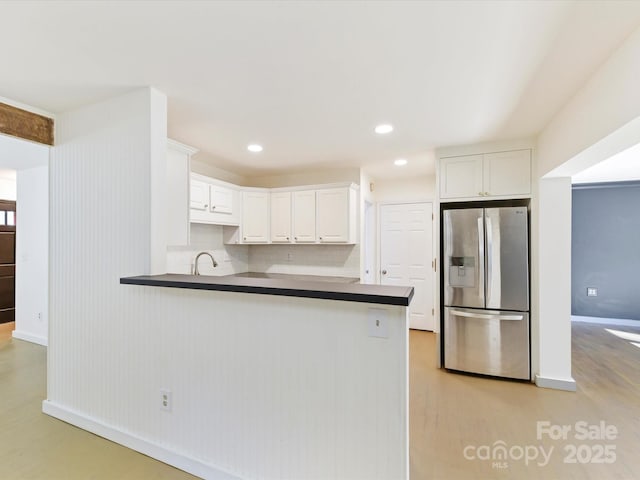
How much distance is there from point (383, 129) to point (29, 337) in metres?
5.48

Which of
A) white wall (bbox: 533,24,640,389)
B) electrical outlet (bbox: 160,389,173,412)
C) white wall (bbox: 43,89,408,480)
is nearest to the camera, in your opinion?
white wall (bbox: 43,89,408,480)

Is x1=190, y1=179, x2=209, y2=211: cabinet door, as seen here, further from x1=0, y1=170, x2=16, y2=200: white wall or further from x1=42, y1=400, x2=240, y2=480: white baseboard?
x1=0, y1=170, x2=16, y2=200: white wall

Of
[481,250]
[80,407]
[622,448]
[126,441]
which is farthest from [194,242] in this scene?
[622,448]

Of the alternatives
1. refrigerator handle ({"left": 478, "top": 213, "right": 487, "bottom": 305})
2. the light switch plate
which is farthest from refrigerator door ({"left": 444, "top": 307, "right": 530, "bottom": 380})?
the light switch plate

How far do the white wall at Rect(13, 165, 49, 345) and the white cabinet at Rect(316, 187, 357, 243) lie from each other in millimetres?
3788

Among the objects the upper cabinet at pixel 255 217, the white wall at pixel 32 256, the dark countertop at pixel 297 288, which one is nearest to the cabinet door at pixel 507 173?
the dark countertop at pixel 297 288

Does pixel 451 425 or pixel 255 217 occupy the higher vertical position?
pixel 255 217

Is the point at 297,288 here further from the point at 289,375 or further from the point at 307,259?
the point at 307,259

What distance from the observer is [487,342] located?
3182 millimetres

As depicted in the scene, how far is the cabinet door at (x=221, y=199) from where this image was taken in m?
3.70

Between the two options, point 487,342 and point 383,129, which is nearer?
point 383,129

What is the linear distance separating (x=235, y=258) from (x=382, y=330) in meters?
3.53

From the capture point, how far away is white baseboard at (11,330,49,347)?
13.6 ft

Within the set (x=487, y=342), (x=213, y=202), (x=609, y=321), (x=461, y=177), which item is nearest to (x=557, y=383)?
(x=487, y=342)
